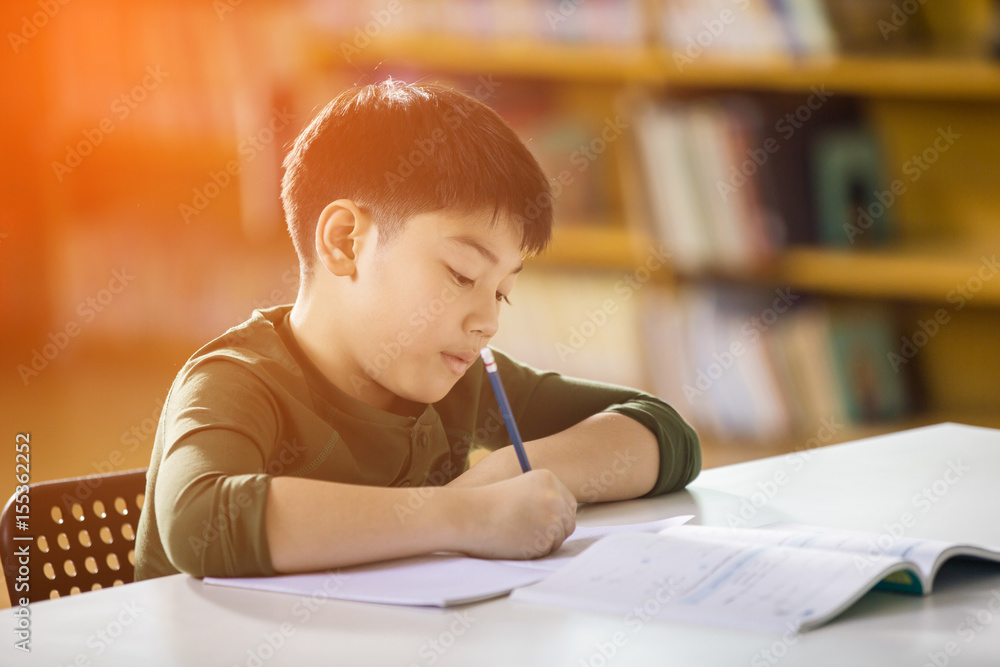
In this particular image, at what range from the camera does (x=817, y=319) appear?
237cm

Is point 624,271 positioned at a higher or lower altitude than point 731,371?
higher

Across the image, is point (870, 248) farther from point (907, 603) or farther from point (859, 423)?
point (907, 603)

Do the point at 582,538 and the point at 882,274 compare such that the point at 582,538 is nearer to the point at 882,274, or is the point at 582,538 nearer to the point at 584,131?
the point at 882,274

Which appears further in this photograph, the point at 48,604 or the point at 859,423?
the point at 859,423

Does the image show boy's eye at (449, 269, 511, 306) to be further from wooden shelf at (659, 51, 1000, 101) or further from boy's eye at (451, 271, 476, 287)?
wooden shelf at (659, 51, 1000, 101)

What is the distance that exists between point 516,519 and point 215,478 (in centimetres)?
22

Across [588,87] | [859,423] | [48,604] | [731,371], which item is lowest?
[859,423]

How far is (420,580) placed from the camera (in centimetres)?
74

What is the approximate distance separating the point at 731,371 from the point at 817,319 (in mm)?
217

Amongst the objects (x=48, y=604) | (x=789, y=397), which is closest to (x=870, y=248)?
(x=789, y=397)

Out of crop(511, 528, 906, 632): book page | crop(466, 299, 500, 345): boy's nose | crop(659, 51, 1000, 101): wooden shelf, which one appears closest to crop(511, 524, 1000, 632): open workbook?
crop(511, 528, 906, 632): book page

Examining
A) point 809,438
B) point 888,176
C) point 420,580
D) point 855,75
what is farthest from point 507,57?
point 420,580

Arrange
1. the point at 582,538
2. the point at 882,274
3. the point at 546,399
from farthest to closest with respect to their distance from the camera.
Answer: the point at 882,274
the point at 546,399
the point at 582,538

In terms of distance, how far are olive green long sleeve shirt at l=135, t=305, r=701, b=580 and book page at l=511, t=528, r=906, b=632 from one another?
19 cm
